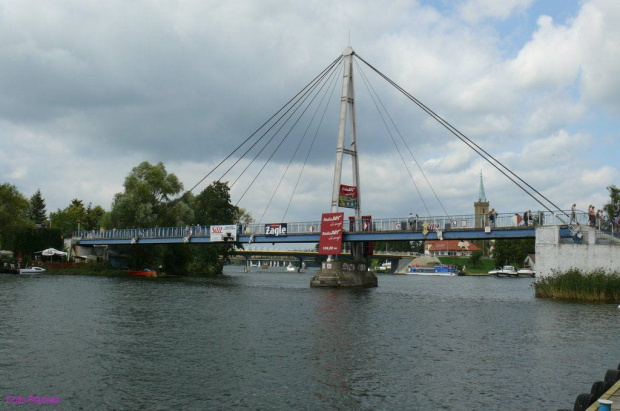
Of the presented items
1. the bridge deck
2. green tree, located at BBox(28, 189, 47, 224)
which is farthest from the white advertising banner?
green tree, located at BBox(28, 189, 47, 224)

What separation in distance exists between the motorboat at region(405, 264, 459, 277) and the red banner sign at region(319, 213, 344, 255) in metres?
102

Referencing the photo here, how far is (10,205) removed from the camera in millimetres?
88875

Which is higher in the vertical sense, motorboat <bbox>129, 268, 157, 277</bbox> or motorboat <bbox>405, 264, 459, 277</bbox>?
motorboat <bbox>129, 268, 157, 277</bbox>

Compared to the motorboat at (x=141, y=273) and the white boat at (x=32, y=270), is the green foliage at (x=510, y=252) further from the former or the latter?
the white boat at (x=32, y=270)

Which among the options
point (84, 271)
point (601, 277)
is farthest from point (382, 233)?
point (84, 271)

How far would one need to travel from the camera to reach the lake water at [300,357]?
16.9 meters

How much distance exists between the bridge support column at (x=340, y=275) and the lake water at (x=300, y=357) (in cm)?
3068

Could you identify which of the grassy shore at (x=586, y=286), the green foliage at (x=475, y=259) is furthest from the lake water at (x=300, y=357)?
the green foliage at (x=475, y=259)

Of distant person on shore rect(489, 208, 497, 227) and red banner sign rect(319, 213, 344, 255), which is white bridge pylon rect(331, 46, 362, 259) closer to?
red banner sign rect(319, 213, 344, 255)

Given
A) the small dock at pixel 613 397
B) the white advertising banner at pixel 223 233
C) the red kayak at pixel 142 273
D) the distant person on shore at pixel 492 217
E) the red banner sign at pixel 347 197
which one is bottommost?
the red kayak at pixel 142 273

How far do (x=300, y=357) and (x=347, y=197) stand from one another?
160ft

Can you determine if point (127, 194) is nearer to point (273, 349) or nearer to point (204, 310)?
point (204, 310)

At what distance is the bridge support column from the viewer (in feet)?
234

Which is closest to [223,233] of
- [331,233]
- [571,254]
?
[331,233]
